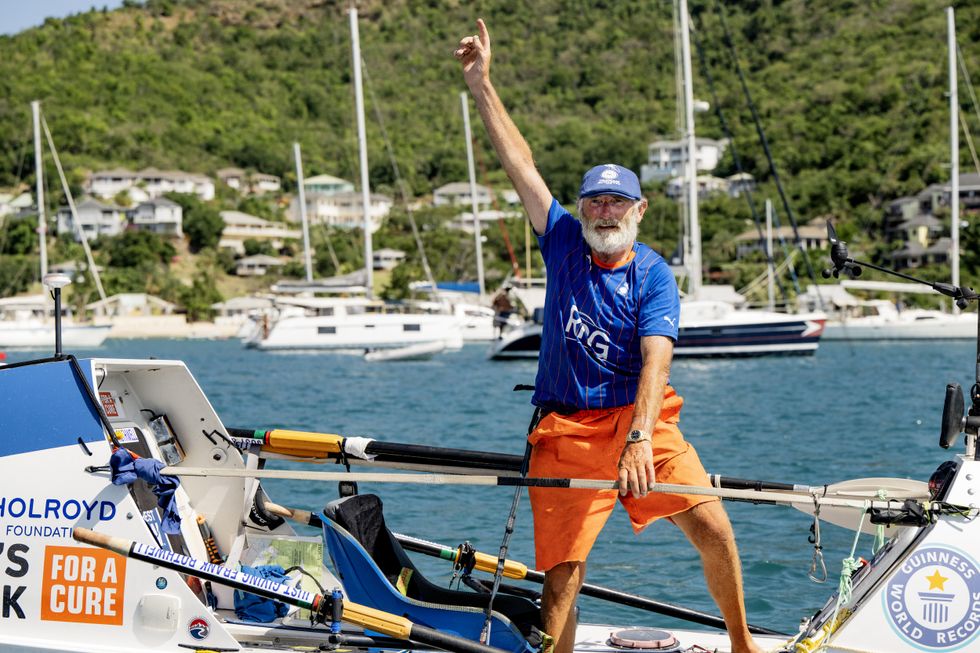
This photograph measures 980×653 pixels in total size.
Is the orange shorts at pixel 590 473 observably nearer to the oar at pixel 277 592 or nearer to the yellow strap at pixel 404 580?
the oar at pixel 277 592

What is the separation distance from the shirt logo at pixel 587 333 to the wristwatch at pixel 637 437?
0.41 m

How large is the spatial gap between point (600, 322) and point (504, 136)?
0.85 m

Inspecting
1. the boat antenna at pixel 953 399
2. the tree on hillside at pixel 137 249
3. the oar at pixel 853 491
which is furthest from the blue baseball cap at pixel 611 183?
the tree on hillside at pixel 137 249

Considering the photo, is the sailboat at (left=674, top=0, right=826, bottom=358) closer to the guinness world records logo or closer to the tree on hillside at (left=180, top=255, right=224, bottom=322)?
the guinness world records logo

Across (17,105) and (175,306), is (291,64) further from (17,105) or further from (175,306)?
(175,306)

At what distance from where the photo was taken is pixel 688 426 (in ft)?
74.0

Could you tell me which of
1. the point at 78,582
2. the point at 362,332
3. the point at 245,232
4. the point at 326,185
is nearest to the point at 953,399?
the point at 78,582

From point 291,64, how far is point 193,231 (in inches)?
2662

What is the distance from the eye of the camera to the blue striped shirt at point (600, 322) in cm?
484

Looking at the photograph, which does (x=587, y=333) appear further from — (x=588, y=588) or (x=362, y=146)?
(x=362, y=146)

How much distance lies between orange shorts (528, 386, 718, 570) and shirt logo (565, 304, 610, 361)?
23cm

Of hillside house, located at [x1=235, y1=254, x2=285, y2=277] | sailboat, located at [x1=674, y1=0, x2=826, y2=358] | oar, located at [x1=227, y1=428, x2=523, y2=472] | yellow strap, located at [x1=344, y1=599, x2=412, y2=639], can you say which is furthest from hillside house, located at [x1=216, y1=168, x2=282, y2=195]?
yellow strap, located at [x1=344, y1=599, x2=412, y2=639]

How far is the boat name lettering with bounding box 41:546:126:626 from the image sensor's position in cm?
518

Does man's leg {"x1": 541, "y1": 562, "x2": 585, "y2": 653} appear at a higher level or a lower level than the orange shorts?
lower
